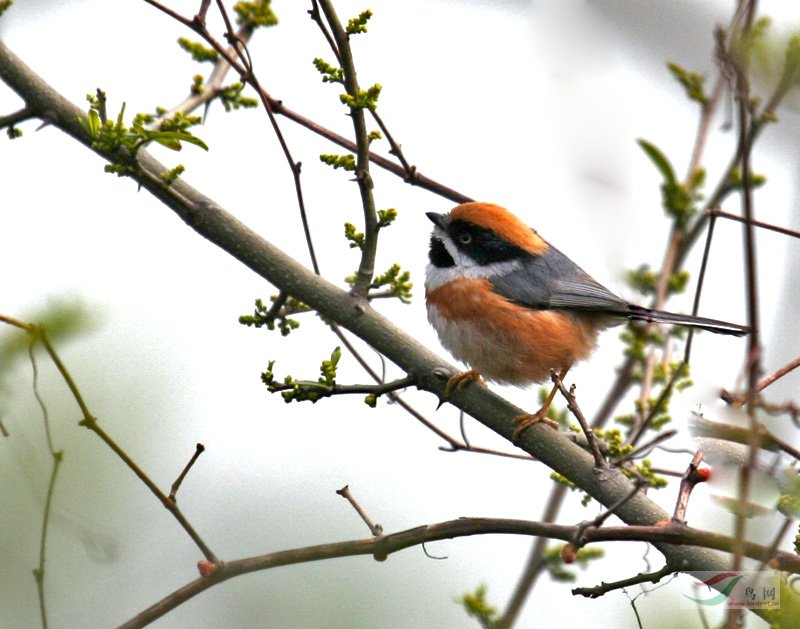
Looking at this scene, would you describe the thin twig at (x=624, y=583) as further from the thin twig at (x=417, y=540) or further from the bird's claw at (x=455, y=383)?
the bird's claw at (x=455, y=383)

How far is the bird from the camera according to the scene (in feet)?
18.2

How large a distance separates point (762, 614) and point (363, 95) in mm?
2280

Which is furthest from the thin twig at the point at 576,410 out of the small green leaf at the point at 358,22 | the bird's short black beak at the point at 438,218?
the bird's short black beak at the point at 438,218

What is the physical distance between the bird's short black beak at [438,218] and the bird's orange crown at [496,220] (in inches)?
4.3

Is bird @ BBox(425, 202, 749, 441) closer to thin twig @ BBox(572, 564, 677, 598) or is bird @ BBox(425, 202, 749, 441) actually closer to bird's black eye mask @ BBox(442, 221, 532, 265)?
bird's black eye mask @ BBox(442, 221, 532, 265)

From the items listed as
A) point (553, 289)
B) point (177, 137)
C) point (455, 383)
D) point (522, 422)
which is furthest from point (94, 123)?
point (553, 289)

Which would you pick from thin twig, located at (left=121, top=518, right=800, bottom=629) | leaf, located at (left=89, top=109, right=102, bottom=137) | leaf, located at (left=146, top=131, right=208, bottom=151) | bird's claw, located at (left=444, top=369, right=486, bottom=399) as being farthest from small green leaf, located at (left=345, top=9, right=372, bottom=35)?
thin twig, located at (left=121, top=518, right=800, bottom=629)

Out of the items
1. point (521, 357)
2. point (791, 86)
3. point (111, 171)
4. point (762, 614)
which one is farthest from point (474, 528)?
point (521, 357)

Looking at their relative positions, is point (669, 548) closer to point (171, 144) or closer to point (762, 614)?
point (762, 614)

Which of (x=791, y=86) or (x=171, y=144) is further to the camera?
(x=171, y=144)

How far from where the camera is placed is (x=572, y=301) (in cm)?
578

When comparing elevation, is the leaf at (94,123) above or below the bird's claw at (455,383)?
below

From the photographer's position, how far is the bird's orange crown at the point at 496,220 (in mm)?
5968

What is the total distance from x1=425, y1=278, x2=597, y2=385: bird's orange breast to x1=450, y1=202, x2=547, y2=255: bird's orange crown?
0.37 meters
